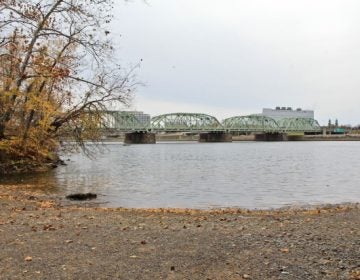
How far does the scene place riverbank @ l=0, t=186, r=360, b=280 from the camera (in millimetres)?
9055

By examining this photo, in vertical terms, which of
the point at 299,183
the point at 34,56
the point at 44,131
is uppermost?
the point at 34,56

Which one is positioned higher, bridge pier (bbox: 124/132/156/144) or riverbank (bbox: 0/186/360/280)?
bridge pier (bbox: 124/132/156/144)

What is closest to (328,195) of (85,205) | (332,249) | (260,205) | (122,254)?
(260,205)

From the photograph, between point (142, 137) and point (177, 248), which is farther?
point (142, 137)

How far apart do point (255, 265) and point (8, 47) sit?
28.0m

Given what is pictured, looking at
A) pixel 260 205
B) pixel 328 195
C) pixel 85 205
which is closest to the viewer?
pixel 85 205

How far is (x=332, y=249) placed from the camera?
1058 cm

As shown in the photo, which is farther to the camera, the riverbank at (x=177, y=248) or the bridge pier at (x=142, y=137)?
the bridge pier at (x=142, y=137)

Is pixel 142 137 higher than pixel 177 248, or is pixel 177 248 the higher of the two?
pixel 142 137

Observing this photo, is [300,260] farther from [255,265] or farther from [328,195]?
[328,195]

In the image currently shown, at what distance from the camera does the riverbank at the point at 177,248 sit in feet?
29.7

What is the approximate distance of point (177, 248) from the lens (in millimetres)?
10945

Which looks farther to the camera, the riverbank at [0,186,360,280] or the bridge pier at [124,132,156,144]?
the bridge pier at [124,132,156,144]

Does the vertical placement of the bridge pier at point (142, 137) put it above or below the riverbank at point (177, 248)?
above
